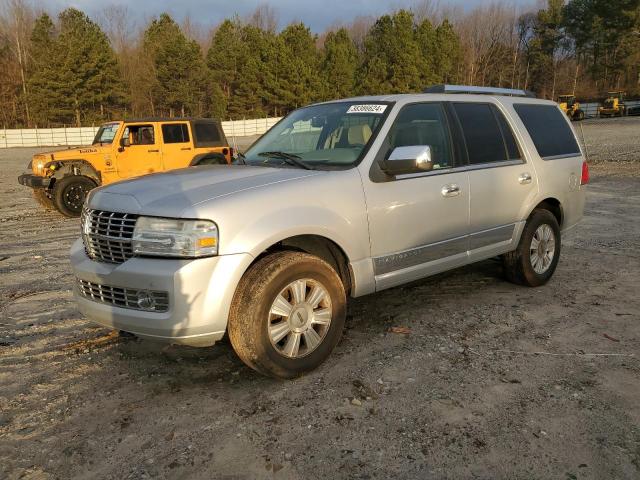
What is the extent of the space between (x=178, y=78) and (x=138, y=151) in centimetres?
4869

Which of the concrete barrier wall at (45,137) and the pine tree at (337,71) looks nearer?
the concrete barrier wall at (45,137)

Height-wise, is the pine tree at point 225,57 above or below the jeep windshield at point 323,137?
above

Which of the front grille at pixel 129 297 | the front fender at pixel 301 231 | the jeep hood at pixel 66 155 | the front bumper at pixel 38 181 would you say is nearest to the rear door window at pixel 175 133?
the jeep hood at pixel 66 155

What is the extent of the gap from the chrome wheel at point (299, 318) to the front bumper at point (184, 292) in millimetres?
347

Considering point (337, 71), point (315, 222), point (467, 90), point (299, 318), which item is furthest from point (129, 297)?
point (337, 71)

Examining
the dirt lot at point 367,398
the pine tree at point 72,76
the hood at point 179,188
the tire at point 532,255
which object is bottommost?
the dirt lot at point 367,398

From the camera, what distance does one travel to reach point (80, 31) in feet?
180

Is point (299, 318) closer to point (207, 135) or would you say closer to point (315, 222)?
point (315, 222)

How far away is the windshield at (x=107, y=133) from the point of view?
11.5 meters

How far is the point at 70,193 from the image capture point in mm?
10594

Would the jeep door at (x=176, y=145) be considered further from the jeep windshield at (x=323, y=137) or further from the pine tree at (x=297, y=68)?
the pine tree at (x=297, y=68)

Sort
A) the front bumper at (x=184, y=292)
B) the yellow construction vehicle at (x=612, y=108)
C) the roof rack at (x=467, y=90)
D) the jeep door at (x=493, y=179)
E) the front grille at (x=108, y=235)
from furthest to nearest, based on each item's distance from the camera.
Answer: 1. the yellow construction vehicle at (x=612, y=108)
2. the roof rack at (x=467, y=90)
3. the jeep door at (x=493, y=179)
4. the front grille at (x=108, y=235)
5. the front bumper at (x=184, y=292)

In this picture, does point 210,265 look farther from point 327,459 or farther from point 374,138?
point 374,138

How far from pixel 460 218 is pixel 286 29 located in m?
61.4
